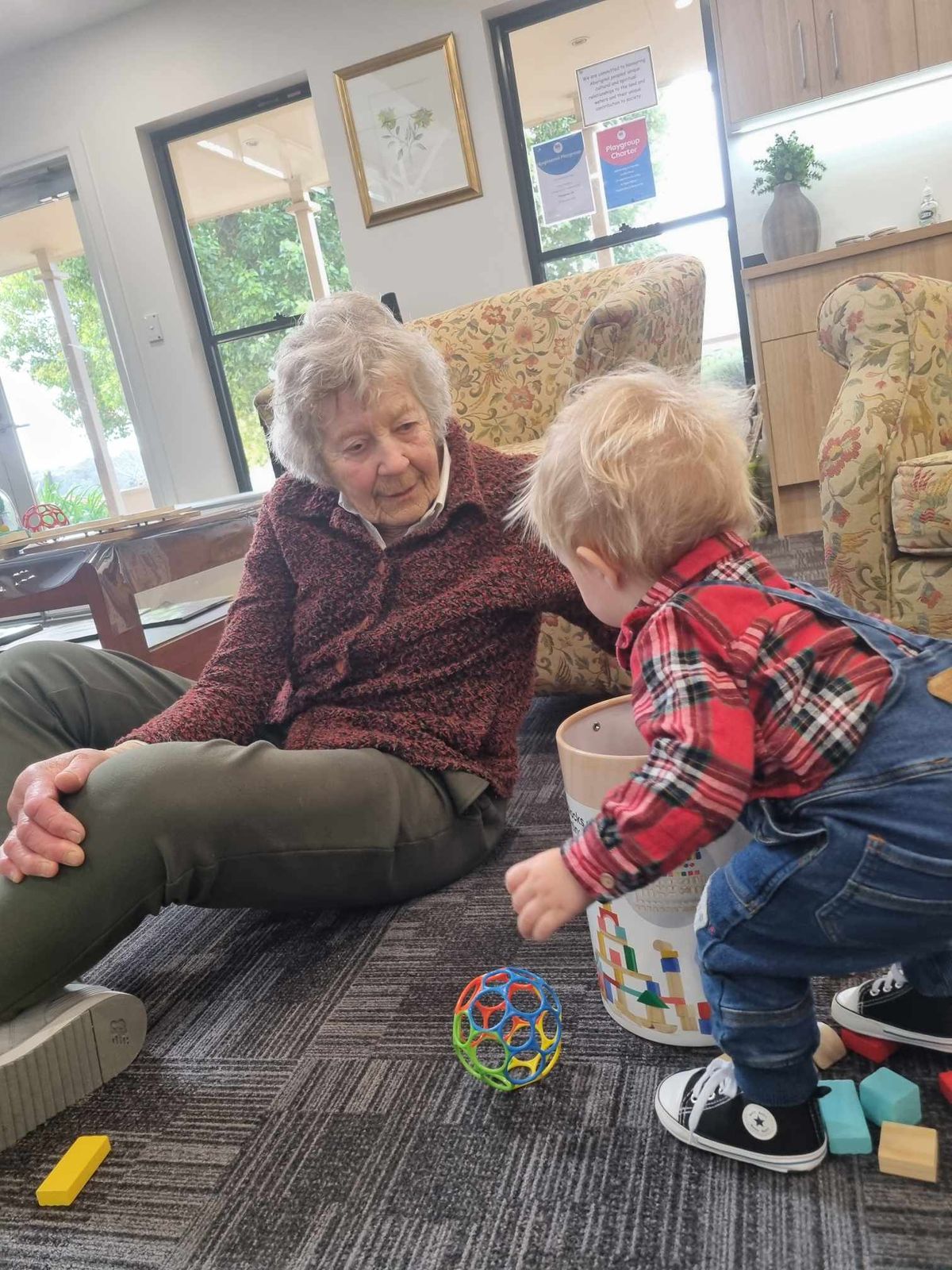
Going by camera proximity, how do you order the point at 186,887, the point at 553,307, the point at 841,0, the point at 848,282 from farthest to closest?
the point at 841,0
the point at 553,307
the point at 848,282
the point at 186,887

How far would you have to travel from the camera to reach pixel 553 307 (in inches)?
86.6

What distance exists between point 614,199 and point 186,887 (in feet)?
11.8

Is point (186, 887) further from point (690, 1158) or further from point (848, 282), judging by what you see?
point (848, 282)

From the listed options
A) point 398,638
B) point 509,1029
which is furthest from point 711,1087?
point 398,638

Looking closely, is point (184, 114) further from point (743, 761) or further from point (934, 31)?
point (743, 761)

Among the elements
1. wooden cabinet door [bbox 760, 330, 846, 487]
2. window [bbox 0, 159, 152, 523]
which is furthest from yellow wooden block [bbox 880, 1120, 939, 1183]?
window [bbox 0, 159, 152, 523]

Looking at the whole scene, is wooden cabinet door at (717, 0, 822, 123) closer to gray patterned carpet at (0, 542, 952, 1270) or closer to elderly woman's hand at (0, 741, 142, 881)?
gray patterned carpet at (0, 542, 952, 1270)

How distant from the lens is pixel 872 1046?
0.84m

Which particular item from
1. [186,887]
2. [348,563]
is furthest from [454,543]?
[186,887]

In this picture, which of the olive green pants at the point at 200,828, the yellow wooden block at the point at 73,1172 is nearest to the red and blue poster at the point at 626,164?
the olive green pants at the point at 200,828

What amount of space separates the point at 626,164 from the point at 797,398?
131 centimetres

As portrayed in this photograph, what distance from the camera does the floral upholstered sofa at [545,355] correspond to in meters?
1.88

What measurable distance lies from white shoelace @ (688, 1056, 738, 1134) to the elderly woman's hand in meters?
0.68

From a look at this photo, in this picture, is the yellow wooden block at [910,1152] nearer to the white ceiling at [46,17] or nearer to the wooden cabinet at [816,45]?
the wooden cabinet at [816,45]
